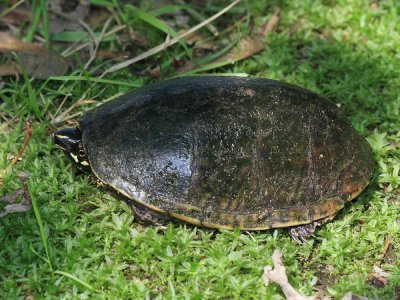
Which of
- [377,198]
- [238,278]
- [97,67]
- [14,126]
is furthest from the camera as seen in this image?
[97,67]

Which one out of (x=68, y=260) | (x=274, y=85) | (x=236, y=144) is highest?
(x=274, y=85)

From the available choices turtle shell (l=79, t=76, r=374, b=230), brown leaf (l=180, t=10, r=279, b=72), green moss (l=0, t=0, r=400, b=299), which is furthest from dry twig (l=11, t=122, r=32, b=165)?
brown leaf (l=180, t=10, r=279, b=72)

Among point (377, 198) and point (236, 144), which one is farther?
point (377, 198)

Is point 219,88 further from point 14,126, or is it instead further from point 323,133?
point 14,126

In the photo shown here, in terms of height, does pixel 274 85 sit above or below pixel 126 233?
above

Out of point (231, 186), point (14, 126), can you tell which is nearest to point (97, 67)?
point (14, 126)

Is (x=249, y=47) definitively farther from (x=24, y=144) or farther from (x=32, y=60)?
(x=24, y=144)

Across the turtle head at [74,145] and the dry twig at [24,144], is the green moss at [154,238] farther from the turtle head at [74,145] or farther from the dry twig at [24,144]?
the turtle head at [74,145]
